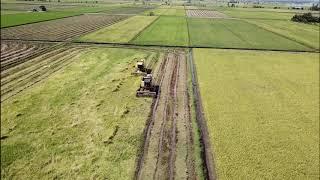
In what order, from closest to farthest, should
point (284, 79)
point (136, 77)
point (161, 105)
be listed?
point (161, 105)
point (136, 77)
point (284, 79)

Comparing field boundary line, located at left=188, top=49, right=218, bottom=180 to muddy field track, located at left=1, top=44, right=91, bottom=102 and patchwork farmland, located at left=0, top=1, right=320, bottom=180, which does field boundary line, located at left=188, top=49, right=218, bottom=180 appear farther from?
muddy field track, located at left=1, top=44, right=91, bottom=102

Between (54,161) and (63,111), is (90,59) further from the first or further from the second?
(54,161)

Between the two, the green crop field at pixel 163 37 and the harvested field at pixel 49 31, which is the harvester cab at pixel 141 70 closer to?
the green crop field at pixel 163 37

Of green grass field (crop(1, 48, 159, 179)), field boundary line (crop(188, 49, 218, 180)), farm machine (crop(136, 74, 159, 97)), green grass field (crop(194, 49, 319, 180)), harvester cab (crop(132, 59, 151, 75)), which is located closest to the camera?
green grass field (crop(1, 48, 159, 179))

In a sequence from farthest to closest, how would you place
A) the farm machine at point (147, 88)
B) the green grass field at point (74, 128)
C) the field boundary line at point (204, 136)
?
1. the farm machine at point (147, 88)
2. the field boundary line at point (204, 136)
3. the green grass field at point (74, 128)

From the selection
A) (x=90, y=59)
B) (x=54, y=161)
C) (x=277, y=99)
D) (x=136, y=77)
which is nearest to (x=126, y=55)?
(x=90, y=59)

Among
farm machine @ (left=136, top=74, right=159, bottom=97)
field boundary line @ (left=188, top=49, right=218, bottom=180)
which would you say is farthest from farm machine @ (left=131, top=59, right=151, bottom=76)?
field boundary line @ (left=188, top=49, right=218, bottom=180)

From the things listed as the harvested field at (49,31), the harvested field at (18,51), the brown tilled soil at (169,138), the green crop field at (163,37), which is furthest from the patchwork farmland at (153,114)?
the green crop field at (163,37)
